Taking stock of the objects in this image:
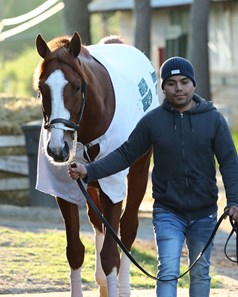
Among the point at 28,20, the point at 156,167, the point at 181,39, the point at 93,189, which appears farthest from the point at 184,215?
the point at 28,20

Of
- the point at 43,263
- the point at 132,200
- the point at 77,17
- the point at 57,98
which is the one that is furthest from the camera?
the point at 77,17

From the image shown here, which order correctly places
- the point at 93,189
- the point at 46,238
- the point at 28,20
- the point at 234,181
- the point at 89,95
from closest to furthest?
the point at 234,181 → the point at 89,95 → the point at 93,189 → the point at 46,238 → the point at 28,20

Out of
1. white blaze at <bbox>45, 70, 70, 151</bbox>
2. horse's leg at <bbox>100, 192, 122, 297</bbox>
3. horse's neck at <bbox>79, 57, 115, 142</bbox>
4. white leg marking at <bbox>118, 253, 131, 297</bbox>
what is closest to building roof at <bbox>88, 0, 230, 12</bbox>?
white leg marking at <bbox>118, 253, 131, 297</bbox>

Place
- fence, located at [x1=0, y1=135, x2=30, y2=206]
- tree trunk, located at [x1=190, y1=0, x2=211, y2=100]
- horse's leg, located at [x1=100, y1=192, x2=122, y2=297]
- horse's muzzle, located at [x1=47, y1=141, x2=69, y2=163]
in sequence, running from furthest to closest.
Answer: tree trunk, located at [x1=190, y1=0, x2=211, y2=100] → fence, located at [x1=0, y1=135, x2=30, y2=206] → horse's leg, located at [x1=100, y1=192, x2=122, y2=297] → horse's muzzle, located at [x1=47, y1=141, x2=69, y2=163]

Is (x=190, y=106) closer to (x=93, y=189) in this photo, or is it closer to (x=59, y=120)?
(x=59, y=120)

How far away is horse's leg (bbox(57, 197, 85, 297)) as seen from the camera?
845cm

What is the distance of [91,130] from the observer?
819 cm

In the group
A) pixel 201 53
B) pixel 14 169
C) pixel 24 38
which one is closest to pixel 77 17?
pixel 201 53

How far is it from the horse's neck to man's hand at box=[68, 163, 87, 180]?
38.5 inches

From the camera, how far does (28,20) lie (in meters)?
56.1

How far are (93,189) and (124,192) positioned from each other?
888 millimetres

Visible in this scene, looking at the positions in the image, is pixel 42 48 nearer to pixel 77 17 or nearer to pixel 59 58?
pixel 59 58

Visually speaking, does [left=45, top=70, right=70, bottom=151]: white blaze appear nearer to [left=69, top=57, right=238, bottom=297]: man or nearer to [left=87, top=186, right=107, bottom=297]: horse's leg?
[left=69, top=57, right=238, bottom=297]: man

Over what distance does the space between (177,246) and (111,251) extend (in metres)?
1.35
